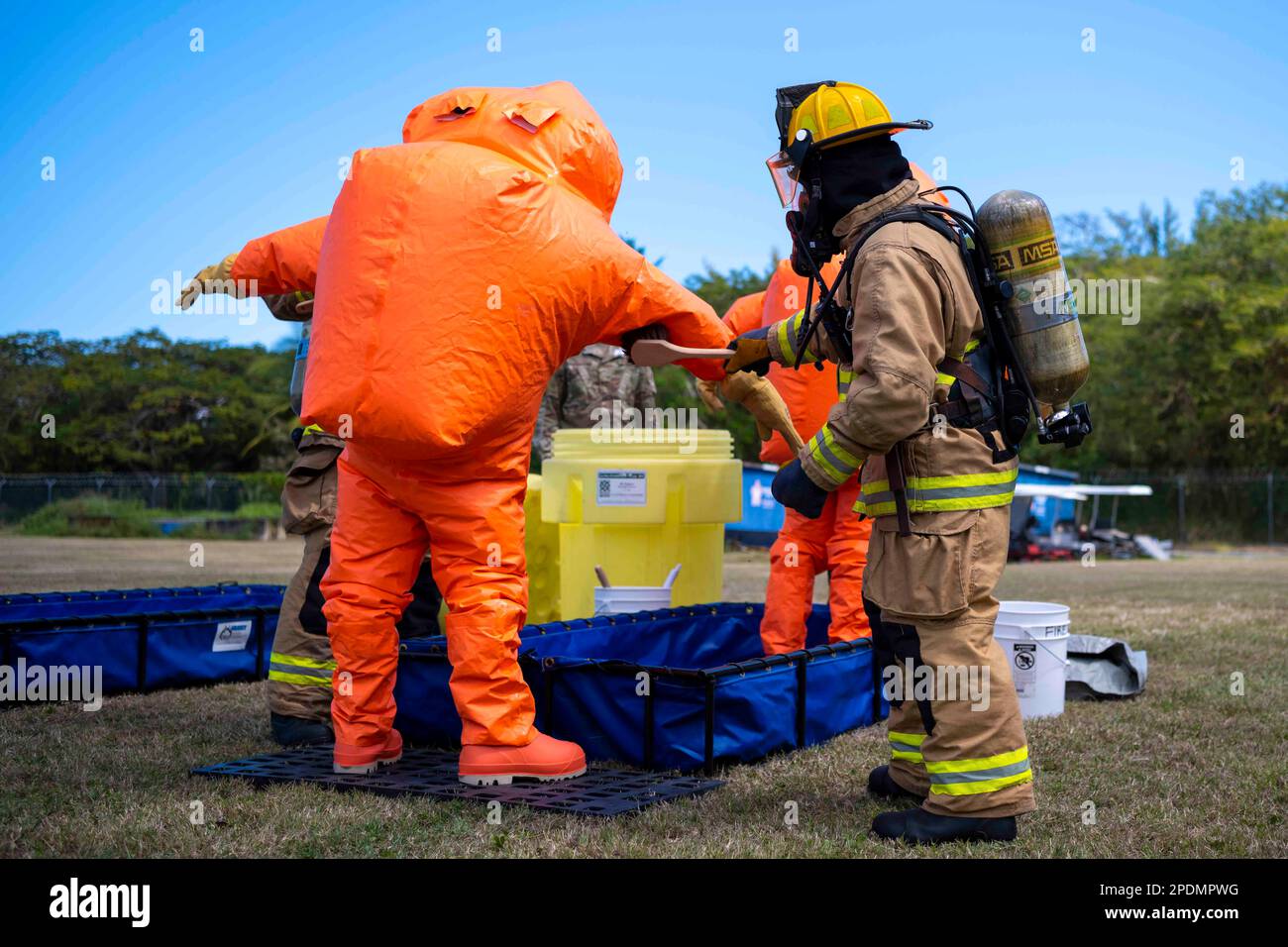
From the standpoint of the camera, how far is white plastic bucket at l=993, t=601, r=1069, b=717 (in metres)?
5.16

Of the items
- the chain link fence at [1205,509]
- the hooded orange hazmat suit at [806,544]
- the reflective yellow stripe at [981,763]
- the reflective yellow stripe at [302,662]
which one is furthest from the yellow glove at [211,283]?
the chain link fence at [1205,509]

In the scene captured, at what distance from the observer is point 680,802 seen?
373 centimetres

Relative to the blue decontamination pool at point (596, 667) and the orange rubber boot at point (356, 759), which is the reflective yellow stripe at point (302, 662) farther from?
the orange rubber boot at point (356, 759)

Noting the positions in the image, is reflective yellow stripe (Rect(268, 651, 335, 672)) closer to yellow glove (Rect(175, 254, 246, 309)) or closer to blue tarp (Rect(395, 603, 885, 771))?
blue tarp (Rect(395, 603, 885, 771))

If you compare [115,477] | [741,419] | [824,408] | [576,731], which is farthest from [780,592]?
[115,477]

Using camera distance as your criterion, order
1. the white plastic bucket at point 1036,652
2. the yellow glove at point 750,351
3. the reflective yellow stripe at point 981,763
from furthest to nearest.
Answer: the white plastic bucket at point 1036,652
the yellow glove at point 750,351
the reflective yellow stripe at point 981,763

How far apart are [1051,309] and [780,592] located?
8.10 ft

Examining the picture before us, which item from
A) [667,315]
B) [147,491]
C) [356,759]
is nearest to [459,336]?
[667,315]

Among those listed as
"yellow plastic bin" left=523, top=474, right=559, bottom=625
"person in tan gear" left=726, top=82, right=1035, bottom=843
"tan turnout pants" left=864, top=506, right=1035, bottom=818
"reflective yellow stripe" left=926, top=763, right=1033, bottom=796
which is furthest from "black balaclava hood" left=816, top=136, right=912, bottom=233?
"yellow plastic bin" left=523, top=474, right=559, bottom=625

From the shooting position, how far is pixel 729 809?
367 centimetres

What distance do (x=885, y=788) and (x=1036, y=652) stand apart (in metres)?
1.61

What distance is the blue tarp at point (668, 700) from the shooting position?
13.7 ft

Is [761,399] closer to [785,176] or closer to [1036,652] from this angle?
[785,176]
